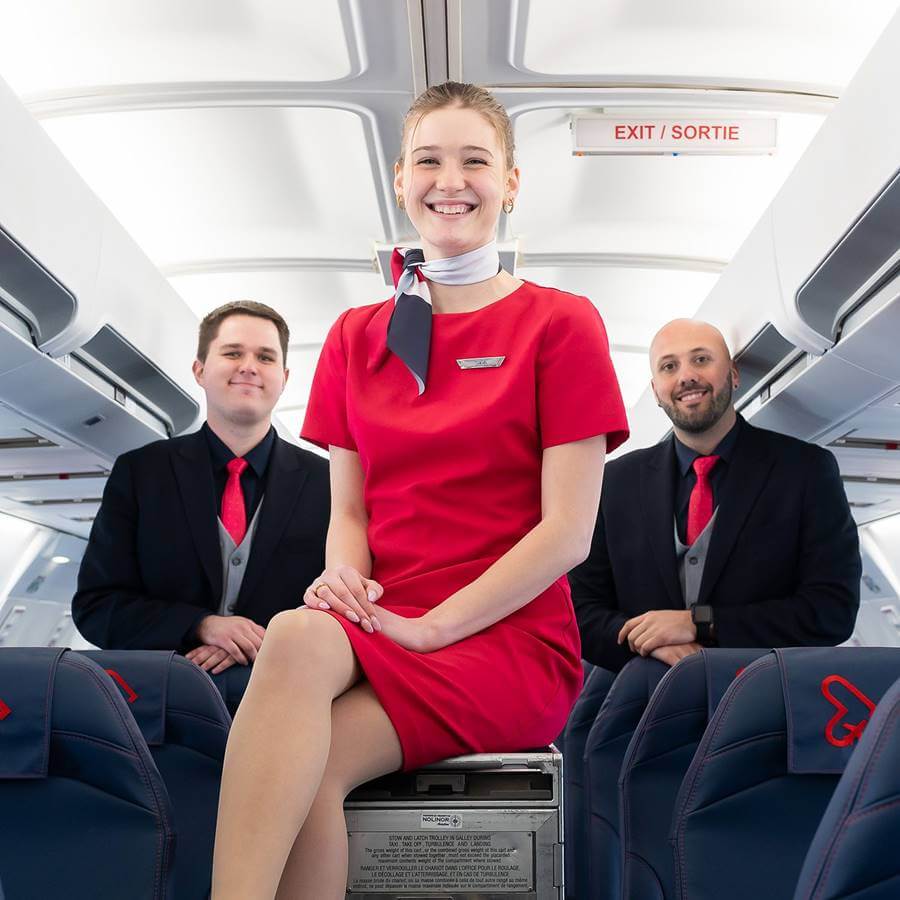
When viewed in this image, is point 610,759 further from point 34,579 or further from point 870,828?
point 34,579

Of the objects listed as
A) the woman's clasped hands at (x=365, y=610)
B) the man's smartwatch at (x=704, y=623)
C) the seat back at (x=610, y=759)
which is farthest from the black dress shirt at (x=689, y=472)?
the woman's clasped hands at (x=365, y=610)

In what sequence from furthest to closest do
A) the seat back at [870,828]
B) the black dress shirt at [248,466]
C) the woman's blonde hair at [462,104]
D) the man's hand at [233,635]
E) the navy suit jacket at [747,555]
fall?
1. the black dress shirt at [248,466]
2. the navy suit jacket at [747,555]
3. the man's hand at [233,635]
4. the woman's blonde hair at [462,104]
5. the seat back at [870,828]

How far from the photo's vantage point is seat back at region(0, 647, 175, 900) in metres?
2.20

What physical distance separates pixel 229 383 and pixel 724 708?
255 centimetres

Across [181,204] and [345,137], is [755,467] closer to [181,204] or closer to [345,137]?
[345,137]

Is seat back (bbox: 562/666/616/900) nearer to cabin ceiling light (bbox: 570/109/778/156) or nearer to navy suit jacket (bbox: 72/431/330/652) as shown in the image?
navy suit jacket (bbox: 72/431/330/652)

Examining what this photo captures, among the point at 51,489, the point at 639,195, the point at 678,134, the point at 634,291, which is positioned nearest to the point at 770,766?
the point at 678,134

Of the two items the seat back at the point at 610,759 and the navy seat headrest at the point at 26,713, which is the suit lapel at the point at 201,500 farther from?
the navy seat headrest at the point at 26,713

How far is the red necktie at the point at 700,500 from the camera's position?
402 cm

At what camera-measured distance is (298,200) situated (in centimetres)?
535

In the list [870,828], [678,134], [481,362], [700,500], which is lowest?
[870,828]

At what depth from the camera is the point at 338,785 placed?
1.80 meters

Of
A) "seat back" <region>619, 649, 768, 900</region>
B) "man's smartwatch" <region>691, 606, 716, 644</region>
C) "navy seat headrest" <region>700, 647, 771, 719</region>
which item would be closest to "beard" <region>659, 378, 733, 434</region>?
"man's smartwatch" <region>691, 606, 716, 644</region>

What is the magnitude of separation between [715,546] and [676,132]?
170 centimetres
